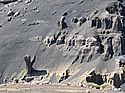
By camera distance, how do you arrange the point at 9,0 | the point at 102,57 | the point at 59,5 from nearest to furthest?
the point at 102,57
the point at 59,5
the point at 9,0

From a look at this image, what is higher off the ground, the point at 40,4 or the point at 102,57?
the point at 40,4

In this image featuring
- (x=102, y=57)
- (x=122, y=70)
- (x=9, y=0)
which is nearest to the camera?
(x=122, y=70)

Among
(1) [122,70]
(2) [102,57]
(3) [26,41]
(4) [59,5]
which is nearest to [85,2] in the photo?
(4) [59,5]

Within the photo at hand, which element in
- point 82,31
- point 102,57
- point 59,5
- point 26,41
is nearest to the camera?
point 102,57

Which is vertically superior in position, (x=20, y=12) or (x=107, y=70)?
(x=20, y=12)

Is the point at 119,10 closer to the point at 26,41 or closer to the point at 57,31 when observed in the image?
the point at 57,31

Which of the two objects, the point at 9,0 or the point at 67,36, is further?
the point at 9,0

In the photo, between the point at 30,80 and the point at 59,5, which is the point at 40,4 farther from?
the point at 30,80

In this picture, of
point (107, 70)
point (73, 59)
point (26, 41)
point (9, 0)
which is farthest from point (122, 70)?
point (9, 0)

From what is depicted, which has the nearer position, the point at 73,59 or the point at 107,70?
the point at 107,70
